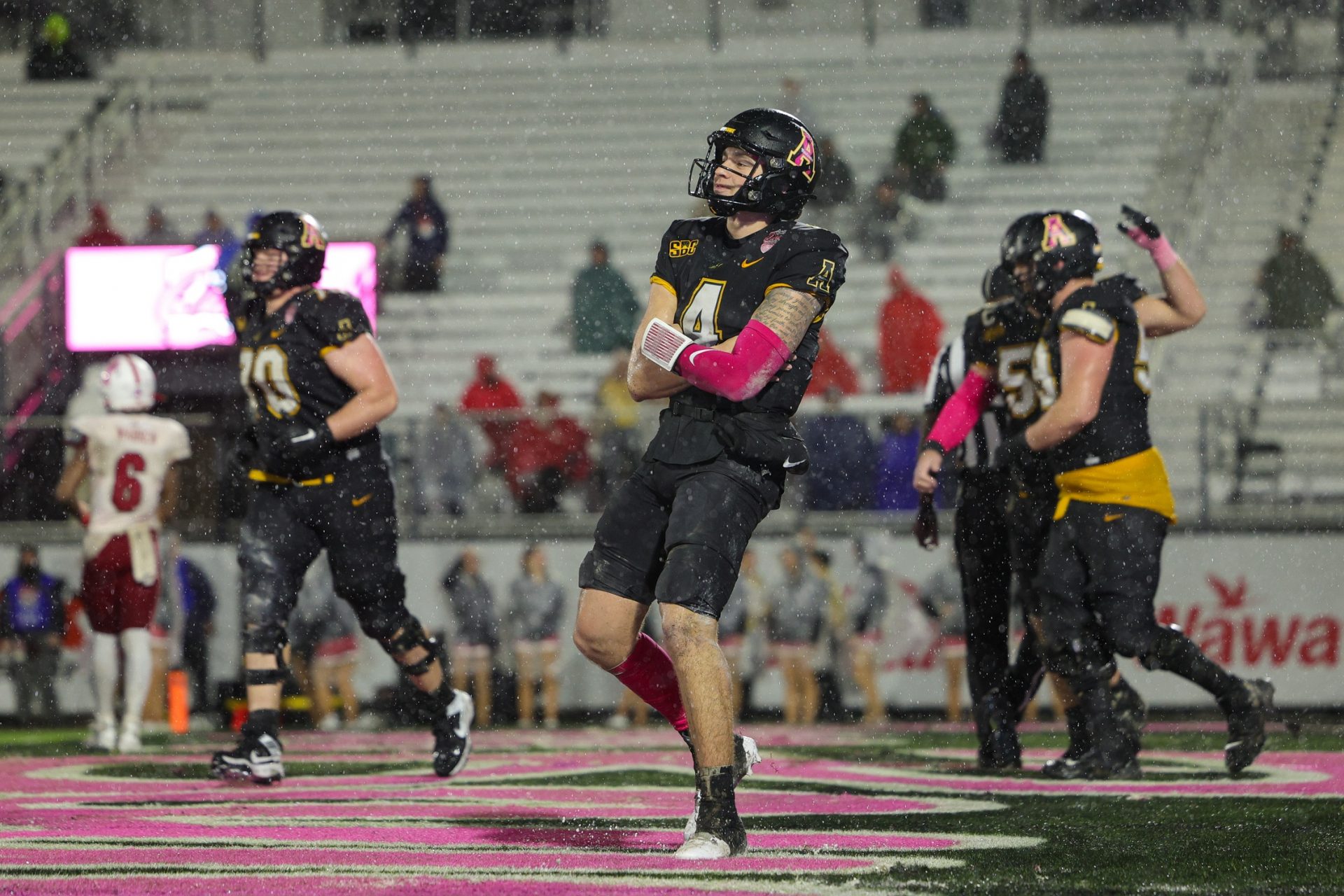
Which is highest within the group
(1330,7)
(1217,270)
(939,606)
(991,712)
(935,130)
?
(1330,7)

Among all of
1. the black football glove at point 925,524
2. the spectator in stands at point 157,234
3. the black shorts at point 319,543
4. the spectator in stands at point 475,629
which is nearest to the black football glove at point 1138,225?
the black football glove at point 925,524

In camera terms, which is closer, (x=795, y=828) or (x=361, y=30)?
(x=795, y=828)

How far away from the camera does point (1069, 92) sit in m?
18.8

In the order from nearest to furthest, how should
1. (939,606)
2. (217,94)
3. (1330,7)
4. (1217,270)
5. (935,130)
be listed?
1. (939,606)
2. (1217,270)
3. (935,130)
4. (1330,7)
5. (217,94)

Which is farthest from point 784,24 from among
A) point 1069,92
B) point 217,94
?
point 217,94

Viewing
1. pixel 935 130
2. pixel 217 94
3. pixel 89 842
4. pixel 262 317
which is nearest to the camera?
pixel 89 842

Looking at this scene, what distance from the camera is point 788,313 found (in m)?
4.55

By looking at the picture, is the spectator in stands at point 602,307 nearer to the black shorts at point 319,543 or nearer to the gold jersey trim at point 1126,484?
the black shorts at point 319,543

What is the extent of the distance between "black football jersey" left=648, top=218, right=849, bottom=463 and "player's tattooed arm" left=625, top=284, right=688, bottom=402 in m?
0.03

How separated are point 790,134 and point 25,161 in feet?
51.8

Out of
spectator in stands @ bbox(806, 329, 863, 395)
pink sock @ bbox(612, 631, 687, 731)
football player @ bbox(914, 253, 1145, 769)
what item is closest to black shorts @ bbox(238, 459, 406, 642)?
pink sock @ bbox(612, 631, 687, 731)

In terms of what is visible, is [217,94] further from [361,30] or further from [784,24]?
[784,24]

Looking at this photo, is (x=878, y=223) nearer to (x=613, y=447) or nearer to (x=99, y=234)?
(x=613, y=447)

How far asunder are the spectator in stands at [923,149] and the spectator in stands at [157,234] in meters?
6.59
